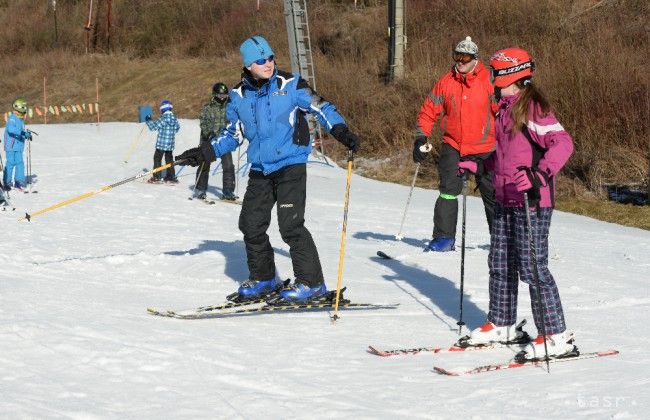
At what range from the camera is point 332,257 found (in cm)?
927

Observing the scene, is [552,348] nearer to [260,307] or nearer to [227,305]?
[260,307]

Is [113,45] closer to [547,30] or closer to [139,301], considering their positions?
[547,30]

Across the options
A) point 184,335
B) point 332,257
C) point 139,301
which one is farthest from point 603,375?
point 332,257

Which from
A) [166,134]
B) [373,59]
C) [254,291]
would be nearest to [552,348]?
[254,291]

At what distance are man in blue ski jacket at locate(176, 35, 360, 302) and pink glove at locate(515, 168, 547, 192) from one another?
5.47 ft

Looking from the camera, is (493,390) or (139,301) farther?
(139,301)

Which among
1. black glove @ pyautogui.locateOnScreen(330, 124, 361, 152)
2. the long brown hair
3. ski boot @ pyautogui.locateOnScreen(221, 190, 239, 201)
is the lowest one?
ski boot @ pyautogui.locateOnScreen(221, 190, 239, 201)

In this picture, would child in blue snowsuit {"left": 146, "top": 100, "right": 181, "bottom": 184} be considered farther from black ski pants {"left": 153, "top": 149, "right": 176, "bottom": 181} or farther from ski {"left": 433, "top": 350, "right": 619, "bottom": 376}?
ski {"left": 433, "top": 350, "right": 619, "bottom": 376}

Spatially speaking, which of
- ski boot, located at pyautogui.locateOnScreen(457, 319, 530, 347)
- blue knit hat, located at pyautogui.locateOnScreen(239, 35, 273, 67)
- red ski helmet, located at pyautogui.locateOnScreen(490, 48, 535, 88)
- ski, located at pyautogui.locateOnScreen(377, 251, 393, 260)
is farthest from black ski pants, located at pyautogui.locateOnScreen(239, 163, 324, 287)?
ski, located at pyautogui.locateOnScreen(377, 251, 393, 260)

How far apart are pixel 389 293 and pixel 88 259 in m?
2.78

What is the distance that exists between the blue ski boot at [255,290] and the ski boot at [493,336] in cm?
182

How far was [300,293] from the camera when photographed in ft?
22.2

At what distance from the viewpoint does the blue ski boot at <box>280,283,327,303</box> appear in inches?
265

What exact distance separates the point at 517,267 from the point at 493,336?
0.41 m
